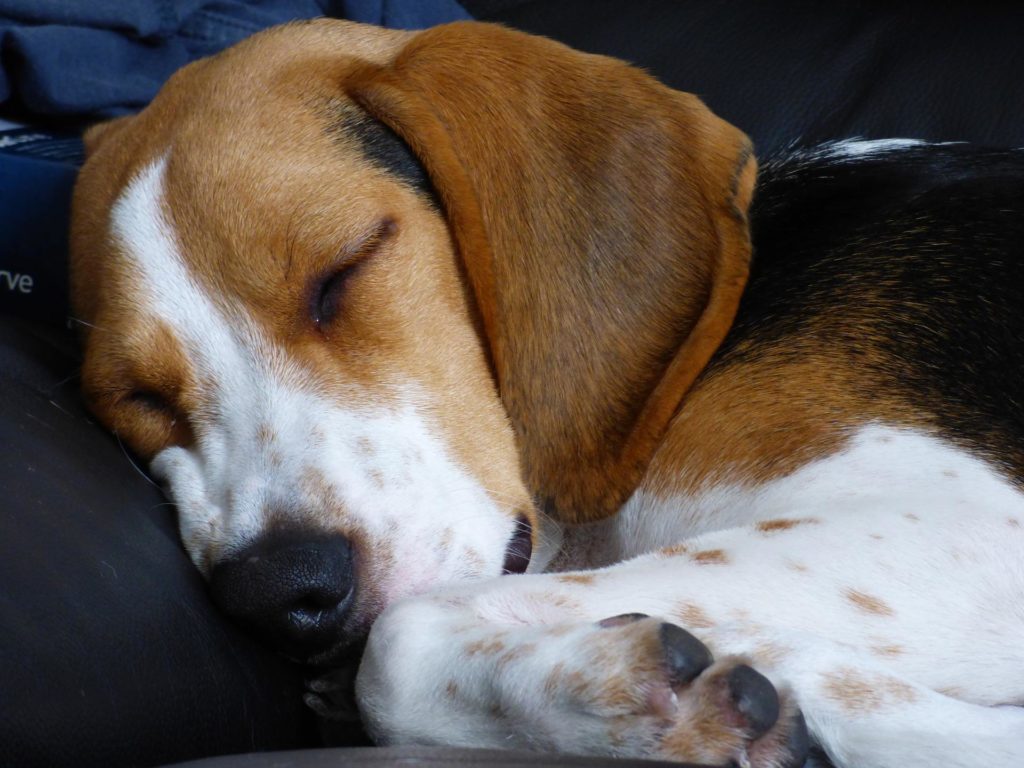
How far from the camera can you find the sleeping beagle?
1411mm

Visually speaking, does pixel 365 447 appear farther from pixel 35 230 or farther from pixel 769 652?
pixel 35 230

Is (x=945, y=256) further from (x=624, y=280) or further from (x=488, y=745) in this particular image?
(x=488, y=745)

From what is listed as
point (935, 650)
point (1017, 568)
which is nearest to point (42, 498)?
point (935, 650)

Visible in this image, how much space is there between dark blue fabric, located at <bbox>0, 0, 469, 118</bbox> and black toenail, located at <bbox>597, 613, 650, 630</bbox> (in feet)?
6.97

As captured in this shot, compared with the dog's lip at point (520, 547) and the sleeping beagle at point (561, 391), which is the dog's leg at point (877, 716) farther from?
the dog's lip at point (520, 547)

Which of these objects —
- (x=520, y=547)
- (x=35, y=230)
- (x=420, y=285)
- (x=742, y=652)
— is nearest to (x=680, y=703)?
(x=742, y=652)

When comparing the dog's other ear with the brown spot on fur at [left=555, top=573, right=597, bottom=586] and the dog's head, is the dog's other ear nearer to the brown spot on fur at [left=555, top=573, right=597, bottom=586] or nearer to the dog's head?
the dog's head

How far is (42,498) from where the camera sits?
62.1 inches

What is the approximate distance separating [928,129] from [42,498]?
8.12 feet

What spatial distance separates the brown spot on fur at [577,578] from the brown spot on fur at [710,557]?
14cm

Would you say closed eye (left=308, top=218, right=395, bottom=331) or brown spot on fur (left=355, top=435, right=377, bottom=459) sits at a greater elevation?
closed eye (left=308, top=218, right=395, bottom=331)

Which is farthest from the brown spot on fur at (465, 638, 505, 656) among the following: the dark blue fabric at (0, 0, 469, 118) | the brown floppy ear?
the dark blue fabric at (0, 0, 469, 118)

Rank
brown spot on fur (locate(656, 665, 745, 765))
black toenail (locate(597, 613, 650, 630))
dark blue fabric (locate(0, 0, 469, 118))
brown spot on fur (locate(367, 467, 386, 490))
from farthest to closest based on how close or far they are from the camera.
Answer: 1. dark blue fabric (locate(0, 0, 469, 118))
2. brown spot on fur (locate(367, 467, 386, 490))
3. black toenail (locate(597, 613, 650, 630))
4. brown spot on fur (locate(656, 665, 745, 765))

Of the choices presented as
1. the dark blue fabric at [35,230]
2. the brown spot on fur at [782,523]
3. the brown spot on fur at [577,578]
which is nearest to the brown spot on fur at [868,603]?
the brown spot on fur at [782,523]
